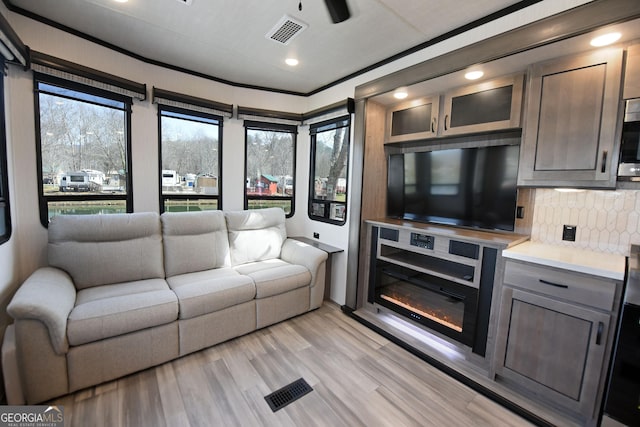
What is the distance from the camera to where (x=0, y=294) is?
5.98ft

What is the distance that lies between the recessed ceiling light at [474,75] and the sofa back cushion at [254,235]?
8.11ft

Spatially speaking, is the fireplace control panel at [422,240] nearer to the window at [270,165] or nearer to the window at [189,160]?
the window at [270,165]

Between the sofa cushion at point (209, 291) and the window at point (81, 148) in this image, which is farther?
the window at point (81, 148)

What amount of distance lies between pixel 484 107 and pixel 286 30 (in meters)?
1.78

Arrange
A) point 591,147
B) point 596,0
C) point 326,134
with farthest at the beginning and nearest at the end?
point 326,134, point 591,147, point 596,0

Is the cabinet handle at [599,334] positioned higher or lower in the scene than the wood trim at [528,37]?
lower

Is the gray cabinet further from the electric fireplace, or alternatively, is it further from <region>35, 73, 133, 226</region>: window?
<region>35, 73, 133, 226</region>: window

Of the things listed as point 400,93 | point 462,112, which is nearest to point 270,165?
point 400,93

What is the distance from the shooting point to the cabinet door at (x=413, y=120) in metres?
2.53

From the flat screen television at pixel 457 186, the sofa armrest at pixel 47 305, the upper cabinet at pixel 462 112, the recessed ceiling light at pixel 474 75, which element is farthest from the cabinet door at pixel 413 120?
the sofa armrest at pixel 47 305

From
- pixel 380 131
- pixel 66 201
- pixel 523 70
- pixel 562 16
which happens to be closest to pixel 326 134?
pixel 380 131

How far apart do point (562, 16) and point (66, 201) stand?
401 centimetres

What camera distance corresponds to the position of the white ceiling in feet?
6.05

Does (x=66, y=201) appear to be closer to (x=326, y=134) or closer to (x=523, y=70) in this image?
(x=326, y=134)
